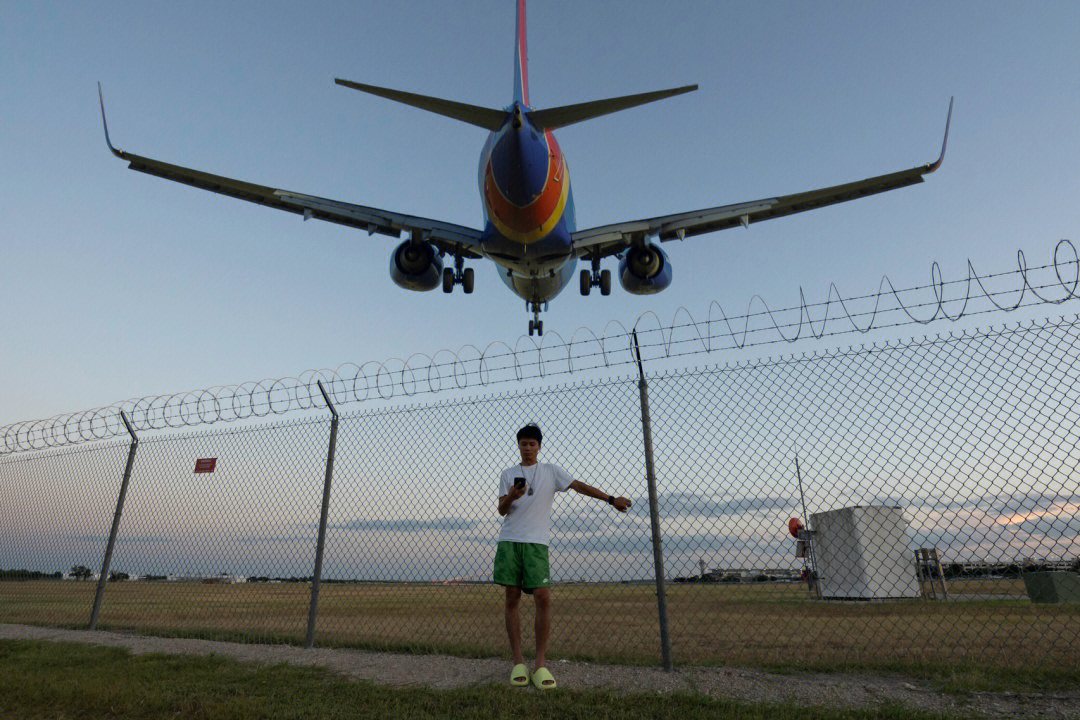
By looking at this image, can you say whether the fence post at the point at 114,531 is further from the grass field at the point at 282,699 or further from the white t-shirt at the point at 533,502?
the white t-shirt at the point at 533,502

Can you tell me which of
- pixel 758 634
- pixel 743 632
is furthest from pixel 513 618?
pixel 743 632

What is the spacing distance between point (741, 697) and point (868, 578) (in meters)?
11.8

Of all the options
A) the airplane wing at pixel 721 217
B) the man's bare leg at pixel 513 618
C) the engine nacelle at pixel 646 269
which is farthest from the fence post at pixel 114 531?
the engine nacelle at pixel 646 269

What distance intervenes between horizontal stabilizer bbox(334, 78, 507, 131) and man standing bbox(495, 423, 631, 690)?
38.6ft

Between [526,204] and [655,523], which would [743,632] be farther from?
[526,204]

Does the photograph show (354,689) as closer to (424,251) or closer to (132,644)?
(132,644)

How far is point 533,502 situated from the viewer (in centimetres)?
497

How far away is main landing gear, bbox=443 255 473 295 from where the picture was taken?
1966cm

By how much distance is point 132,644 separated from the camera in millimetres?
7488

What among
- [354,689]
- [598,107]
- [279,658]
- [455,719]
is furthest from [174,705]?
[598,107]

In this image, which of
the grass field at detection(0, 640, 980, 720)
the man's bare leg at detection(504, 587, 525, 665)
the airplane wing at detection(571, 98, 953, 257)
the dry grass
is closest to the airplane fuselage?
the airplane wing at detection(571, 98, 953, 257)

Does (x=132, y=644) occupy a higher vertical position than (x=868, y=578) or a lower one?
lower

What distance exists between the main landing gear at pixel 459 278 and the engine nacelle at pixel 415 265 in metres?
0.53

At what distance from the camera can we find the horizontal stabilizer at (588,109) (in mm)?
14805
